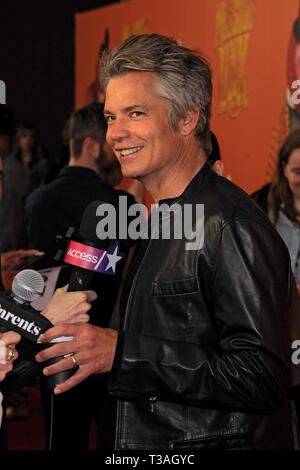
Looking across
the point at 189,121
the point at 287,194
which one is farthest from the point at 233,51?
the point at 189,121

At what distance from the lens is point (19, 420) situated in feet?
14.6

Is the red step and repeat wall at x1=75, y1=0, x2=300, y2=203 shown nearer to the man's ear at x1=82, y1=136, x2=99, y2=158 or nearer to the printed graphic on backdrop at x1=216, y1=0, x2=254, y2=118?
the printed graphic on backdrop at x1=216, y1=0, x2=254, y2=118

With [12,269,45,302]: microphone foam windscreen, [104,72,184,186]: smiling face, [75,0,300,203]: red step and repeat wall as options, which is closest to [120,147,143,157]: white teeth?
[104,72,184,186]: smiling face

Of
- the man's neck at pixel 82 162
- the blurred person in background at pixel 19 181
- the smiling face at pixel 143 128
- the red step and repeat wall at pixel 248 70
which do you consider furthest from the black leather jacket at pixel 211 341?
the blurred person in background at pixel 19 181

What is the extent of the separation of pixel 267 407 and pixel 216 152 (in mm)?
1051

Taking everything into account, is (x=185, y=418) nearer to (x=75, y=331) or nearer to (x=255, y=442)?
(x=255, y=442)

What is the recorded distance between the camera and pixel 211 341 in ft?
4.55

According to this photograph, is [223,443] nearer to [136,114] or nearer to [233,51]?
[136,114]

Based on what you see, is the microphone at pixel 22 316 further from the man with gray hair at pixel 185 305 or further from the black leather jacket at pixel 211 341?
the black leather jacket at pixel 211 341

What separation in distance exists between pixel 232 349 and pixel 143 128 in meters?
0.51

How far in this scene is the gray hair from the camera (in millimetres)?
1499

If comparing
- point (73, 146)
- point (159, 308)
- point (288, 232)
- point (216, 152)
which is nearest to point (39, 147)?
point (73, 146)

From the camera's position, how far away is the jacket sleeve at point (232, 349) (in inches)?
51.3
